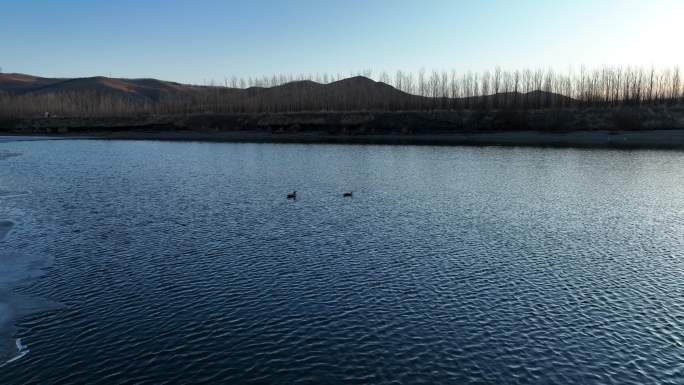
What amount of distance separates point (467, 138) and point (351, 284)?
4761 inches

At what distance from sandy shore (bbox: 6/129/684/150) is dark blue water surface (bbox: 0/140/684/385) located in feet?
223

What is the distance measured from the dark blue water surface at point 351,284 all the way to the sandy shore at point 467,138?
223ft

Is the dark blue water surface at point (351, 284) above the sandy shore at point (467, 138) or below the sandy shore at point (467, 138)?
below

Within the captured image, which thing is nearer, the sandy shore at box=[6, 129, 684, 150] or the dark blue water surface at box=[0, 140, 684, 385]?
the dark blue water surface at box=[0, 140, 684, 385]

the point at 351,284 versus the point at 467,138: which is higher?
the point at 467,138

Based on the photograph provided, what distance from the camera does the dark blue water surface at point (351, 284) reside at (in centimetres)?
1834

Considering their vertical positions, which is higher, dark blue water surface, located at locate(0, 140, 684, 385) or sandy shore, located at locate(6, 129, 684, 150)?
sandy shore, located at locate(6, 129, 684, 150)

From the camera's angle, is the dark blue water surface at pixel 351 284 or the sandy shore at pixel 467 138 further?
the sandy shore at pixel 467 138

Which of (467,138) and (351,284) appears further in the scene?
(467,138)

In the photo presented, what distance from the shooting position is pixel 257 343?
1992cm

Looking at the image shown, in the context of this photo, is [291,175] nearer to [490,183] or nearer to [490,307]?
[490,183]

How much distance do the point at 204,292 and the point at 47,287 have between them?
336 inches

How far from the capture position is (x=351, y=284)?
26688 millimetres

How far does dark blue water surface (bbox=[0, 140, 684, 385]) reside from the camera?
60.2 feet
